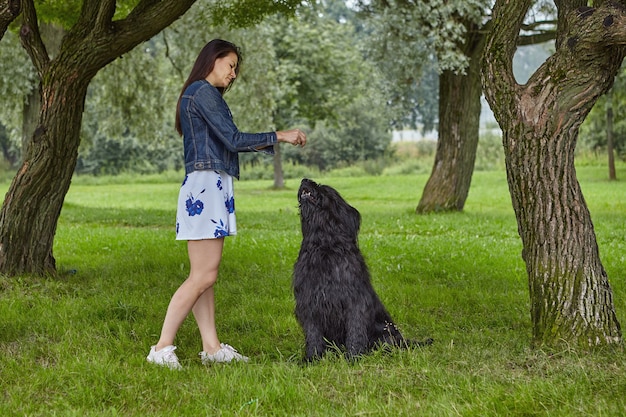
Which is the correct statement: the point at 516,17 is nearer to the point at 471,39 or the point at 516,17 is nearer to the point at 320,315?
the point at 320,315

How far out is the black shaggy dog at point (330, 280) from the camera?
16.2 feet

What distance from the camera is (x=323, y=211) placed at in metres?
4.94

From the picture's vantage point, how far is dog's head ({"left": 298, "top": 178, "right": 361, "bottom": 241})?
16.2 feet

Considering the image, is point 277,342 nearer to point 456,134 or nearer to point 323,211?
point 323,211

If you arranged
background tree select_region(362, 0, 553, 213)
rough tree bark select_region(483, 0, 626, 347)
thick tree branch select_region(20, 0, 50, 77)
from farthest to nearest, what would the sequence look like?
background tree select_region(362, 0, 553, 213) < thick tree branch select_region(20, 0, 50, 77) < rough tree bark select_region(483, 0, 626, 347)

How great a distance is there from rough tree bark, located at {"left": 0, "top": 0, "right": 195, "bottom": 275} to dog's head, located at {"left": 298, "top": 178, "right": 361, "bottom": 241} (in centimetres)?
374

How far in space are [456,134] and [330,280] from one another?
12.4m

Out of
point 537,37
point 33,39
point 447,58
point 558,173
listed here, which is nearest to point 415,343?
Answer: point 558,173

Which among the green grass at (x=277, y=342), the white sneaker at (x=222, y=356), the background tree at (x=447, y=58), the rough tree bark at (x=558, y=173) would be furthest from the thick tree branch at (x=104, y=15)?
the background tree at (x=447, y=58)

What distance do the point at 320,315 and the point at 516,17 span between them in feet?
8.17

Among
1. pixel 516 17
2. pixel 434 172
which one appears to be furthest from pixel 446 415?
pixel 434 172

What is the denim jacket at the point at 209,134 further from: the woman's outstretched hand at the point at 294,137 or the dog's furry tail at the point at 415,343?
the dog's furry tail at the point at 415,343

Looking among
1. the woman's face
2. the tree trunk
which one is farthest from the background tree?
the woman's face

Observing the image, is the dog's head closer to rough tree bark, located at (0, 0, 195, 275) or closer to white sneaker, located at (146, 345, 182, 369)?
white sneaker, located at (146, 345, 182, 369)
